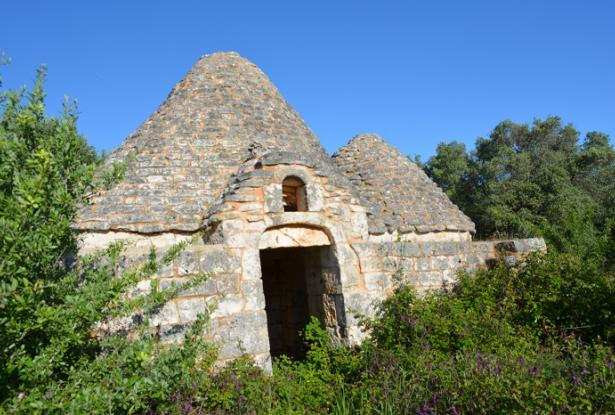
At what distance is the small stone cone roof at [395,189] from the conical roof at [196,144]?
1.42 meters

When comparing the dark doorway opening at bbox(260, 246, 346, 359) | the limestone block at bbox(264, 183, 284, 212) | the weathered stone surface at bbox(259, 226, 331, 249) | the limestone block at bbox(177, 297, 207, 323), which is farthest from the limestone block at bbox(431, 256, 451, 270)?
the limestone block at bbox(177, 297, 207, 323)

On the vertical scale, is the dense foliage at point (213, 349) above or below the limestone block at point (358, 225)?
below

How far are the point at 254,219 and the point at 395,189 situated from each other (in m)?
4.19

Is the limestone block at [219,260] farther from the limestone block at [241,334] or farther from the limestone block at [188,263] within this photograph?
the limestone block at [241,334]

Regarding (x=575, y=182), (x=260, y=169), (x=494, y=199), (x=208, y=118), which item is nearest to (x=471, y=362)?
(x=260, y=169)

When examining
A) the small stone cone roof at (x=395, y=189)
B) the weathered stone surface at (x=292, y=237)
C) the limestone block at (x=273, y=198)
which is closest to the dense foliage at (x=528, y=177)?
the small stone cone roof at (x=395, y=189)

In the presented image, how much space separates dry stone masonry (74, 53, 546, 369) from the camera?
520 cm

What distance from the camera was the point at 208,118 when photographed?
7883 millimetres

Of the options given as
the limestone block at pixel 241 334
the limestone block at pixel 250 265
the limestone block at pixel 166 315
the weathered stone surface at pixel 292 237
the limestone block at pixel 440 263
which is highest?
the weathered stone surface at pixel 292 237

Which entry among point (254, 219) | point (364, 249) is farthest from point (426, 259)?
point (254, 219)

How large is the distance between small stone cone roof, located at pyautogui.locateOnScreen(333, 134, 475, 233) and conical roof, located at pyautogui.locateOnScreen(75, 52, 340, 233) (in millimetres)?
1420

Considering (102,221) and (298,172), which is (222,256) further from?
(102,221)

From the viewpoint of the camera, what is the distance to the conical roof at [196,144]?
6246 mm

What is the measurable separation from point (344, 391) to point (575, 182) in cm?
2198
